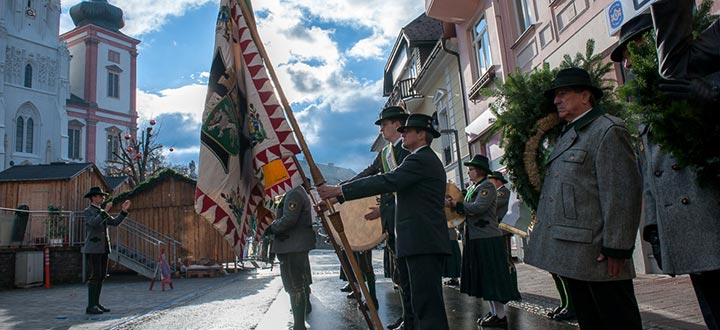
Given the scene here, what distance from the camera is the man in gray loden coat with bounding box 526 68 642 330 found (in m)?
2.52

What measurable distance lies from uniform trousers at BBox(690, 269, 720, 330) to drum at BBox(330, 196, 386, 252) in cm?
407

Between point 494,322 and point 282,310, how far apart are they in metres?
3.25

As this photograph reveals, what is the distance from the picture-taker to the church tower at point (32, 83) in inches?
1678

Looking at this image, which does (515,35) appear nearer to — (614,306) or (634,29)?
(634,29)

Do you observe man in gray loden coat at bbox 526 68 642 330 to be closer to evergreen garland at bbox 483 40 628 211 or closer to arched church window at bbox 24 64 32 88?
evergreen garland at bbox 483 40 628 211

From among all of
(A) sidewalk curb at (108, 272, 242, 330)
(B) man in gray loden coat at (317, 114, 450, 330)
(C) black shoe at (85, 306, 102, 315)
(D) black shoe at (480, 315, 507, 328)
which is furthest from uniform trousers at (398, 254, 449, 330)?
(C) black shoe at (85, 306, 102, 315)

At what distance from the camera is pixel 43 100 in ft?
150

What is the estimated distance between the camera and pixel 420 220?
3.59 metres

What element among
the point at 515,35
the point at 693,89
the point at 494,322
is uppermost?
the point at 515,35

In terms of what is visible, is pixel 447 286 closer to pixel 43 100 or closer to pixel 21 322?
pixel 21 322

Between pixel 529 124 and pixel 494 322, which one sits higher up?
pixel 529 124

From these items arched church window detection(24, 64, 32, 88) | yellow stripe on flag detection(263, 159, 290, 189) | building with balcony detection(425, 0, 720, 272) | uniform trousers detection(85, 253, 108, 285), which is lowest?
uniform trousers detection(85, 253, 108, 285)

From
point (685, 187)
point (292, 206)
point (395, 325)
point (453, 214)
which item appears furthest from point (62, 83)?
point (685, 187)

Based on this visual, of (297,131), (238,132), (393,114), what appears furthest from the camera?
(393,114)
